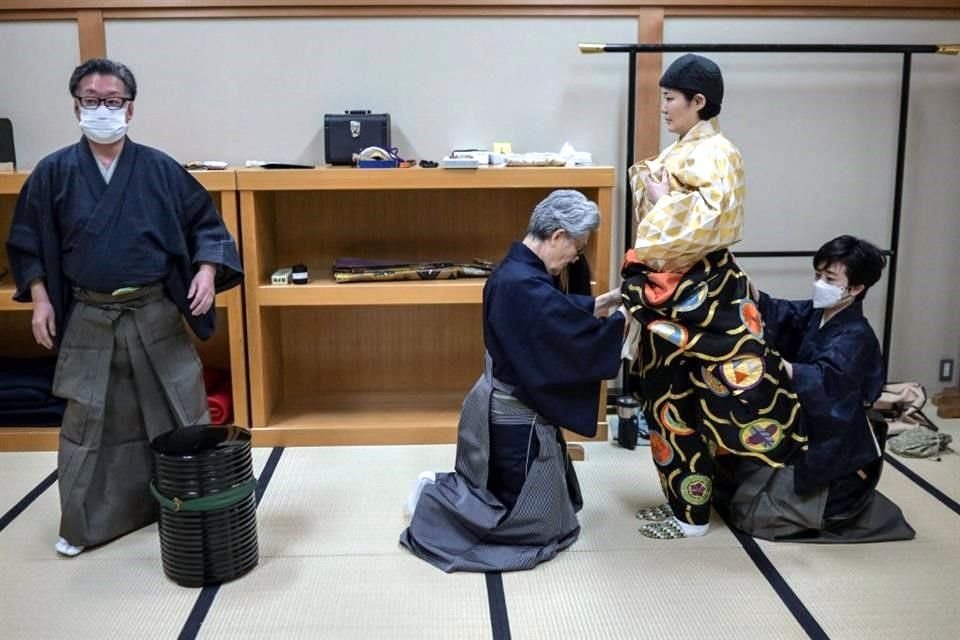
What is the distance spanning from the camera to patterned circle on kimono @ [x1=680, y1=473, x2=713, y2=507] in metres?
2.93

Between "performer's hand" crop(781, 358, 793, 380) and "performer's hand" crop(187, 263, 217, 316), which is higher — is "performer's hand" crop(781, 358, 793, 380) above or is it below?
below

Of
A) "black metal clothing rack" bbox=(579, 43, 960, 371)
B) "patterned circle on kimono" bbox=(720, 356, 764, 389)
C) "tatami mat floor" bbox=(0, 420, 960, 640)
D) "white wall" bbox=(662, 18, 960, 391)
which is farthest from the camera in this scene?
"white wall" bbox=(662, 18, 960, 391)

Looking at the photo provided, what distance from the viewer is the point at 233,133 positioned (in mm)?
4016

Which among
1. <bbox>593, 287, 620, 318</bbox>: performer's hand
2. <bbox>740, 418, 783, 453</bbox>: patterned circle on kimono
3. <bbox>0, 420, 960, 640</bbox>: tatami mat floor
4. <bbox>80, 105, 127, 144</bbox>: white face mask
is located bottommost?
<bbox>0, 420, 960, 640</bbox>: tatami mat floor

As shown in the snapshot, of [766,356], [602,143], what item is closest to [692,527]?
[766,356]

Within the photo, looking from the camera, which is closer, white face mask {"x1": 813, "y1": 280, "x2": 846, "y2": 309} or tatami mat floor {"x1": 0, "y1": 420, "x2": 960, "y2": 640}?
tatami mat floor {"x1": 0, "y1": 420, "x2": 960, "y2": 640}

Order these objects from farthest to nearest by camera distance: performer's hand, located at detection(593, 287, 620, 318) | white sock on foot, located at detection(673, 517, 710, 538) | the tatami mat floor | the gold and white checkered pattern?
white sock on foot, located at detection(673, 517, 710, 538), performer's hand, located at detection(593, 287, 620, 318), the gold and white checkered pattern, the tatami mat floor

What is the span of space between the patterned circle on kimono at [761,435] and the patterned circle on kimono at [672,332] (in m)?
0.33

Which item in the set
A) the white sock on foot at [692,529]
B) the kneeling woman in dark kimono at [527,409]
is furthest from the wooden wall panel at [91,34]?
the white sock on foot at [692,529]

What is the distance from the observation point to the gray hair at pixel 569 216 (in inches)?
106

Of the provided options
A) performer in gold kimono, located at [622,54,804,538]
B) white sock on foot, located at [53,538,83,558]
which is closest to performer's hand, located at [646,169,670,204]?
performer in gold kimono, located at [622,54,804,538]

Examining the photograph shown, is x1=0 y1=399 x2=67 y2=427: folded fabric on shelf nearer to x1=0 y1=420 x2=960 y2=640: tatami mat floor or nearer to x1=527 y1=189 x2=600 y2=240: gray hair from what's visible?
x1=0 y1=420 x2=960 y2=640: tatami mat floor

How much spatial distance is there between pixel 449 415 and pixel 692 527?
1.30m

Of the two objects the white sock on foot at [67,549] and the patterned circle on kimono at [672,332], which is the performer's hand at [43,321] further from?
the patterned circle on kimono at [672,332]
